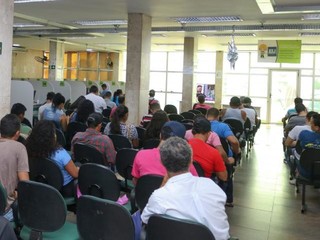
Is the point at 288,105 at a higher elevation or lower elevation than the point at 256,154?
higher

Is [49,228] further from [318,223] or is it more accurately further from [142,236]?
[318,223]

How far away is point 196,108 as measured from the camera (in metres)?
9.79

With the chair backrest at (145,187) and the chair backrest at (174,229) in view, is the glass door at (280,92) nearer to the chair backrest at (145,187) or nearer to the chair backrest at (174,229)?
the chair backrest at (145,187)

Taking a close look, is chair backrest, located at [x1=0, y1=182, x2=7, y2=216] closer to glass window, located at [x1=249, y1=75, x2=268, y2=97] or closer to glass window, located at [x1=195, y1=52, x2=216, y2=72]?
glass window, located at [x1=249, y1=75, x2=268, y2=97]

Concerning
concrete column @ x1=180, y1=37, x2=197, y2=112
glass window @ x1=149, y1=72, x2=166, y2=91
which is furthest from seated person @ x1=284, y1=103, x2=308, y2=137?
glass window @ x1=149, y1=72, x2=166, y2=91

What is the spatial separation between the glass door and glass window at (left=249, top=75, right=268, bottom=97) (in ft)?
0.76

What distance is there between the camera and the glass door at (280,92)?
1662 cm

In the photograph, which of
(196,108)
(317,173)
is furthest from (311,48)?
(317,173)

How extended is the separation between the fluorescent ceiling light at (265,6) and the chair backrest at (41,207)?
5.81 m

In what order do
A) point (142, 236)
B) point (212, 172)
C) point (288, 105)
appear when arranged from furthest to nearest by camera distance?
1. point (288, 105)
2. point (212, 172)
3. point (142, 236)

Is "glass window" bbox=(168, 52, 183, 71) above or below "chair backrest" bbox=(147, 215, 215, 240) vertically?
above

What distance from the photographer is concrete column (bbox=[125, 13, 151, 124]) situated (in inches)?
355

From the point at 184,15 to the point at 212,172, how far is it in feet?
20.0

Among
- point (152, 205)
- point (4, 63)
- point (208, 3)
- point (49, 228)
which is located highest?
point (208, 3)
